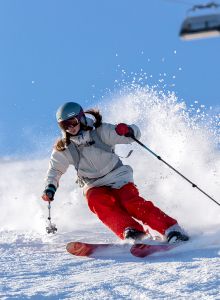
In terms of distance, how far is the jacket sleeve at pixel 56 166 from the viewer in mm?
6945

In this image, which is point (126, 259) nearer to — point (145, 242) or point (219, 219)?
point (145, 242)

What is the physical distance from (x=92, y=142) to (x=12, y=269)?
6.76 ft

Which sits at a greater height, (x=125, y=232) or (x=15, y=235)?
(x=15, y=235)

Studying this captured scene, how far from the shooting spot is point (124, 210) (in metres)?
6.58

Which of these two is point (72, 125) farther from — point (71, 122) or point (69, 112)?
point (69, 112)

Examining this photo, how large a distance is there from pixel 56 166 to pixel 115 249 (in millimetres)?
1526

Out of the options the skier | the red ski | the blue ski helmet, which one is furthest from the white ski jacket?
the red ski

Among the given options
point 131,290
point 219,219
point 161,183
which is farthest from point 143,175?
point 131,290

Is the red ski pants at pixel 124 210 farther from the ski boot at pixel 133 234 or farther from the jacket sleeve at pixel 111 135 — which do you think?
the jacket sleeve at pixel 111 135

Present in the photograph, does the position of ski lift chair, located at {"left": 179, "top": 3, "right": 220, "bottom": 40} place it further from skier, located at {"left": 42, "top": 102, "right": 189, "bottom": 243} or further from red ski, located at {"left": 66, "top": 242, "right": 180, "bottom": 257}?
skier, located at {"left": 42, "top": 102, "right": 189, "bottom": 243}

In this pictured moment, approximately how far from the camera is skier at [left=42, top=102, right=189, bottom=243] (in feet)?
21.5

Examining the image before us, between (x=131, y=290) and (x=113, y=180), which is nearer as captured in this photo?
(x=131, y=290)

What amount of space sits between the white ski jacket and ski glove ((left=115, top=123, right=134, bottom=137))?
0.10 m

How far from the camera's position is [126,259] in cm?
545
